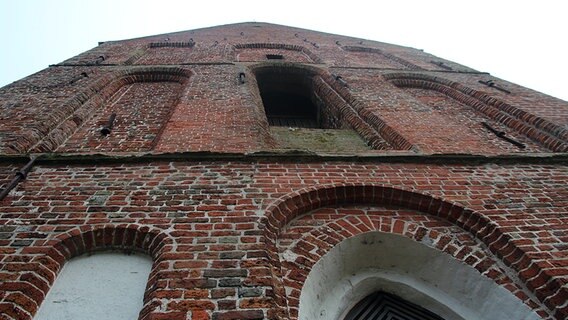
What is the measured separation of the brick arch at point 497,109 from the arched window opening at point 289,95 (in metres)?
1.90

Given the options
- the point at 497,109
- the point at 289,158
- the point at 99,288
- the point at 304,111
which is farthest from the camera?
the point at 304,111

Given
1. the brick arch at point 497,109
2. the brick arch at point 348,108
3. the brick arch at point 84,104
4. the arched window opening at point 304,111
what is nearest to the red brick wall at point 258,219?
the brick arch at point 84,104

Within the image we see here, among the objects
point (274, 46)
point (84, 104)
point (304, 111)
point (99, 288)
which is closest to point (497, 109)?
point (304, 111)

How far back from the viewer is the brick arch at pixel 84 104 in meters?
4.60

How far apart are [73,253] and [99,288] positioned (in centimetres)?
46

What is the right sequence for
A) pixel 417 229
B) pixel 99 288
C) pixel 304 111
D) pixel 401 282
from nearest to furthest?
pixel 99 288
pixel 401 282
pixel 417 229
pixel 304 111

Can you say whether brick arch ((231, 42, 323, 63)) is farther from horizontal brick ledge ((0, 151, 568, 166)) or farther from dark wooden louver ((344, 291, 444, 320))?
dark wooden louver ((344, 291, 444, 320))

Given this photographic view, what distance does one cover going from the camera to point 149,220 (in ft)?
10.4

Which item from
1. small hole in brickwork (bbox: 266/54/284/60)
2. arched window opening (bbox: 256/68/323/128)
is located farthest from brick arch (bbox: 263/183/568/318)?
small hole in brickwork (bbox: 266/54/284/60)

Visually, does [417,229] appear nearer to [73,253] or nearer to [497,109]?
[73,253]

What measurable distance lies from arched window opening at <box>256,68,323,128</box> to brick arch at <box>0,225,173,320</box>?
5.96 m

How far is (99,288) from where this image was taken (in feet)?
8.91

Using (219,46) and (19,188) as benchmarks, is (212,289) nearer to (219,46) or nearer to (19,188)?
(19,188)

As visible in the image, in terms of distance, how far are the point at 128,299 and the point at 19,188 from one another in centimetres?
181
